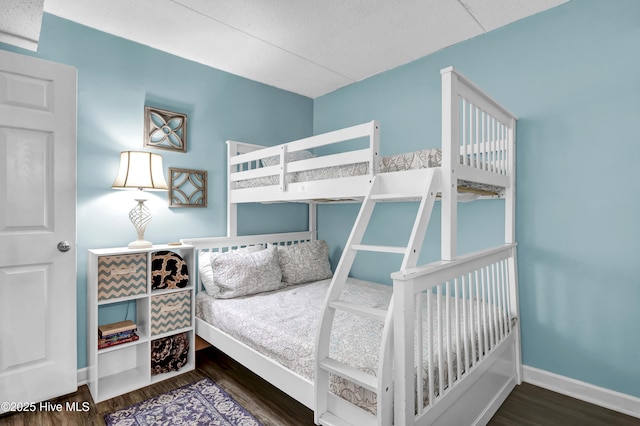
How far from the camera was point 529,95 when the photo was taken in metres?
2.35

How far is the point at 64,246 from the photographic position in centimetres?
210

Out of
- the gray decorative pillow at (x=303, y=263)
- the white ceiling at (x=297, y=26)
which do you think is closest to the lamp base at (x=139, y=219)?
the gray decorative pillow at (x=303, y=263)

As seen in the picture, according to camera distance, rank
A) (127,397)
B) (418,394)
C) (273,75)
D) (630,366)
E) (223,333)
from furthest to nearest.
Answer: (273,75) < (223,333) < (127,397) < (630,366) < (418,394)

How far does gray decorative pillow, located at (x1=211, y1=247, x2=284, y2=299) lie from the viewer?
2.57 meters

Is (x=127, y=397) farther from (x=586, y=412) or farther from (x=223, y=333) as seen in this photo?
(x=586, y=412)

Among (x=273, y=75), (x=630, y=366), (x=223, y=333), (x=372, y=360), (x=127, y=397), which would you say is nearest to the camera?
(x=372, y=360)

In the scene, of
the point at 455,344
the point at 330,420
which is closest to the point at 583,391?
the point at 455,344

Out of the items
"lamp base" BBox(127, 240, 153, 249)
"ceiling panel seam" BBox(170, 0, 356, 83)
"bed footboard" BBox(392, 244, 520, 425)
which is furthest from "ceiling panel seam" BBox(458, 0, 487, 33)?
"lamp base" BBox(127, 240, 153, 249)

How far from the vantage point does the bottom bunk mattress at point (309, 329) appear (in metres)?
1.53

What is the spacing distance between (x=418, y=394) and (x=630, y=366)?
1.57m

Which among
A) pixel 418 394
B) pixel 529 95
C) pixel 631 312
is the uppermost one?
pixel 529 95

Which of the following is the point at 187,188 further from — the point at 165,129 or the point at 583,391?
the point at 583,391

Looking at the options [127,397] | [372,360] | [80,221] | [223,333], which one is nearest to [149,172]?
[80,221]

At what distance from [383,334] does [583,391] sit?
178 centimetres
